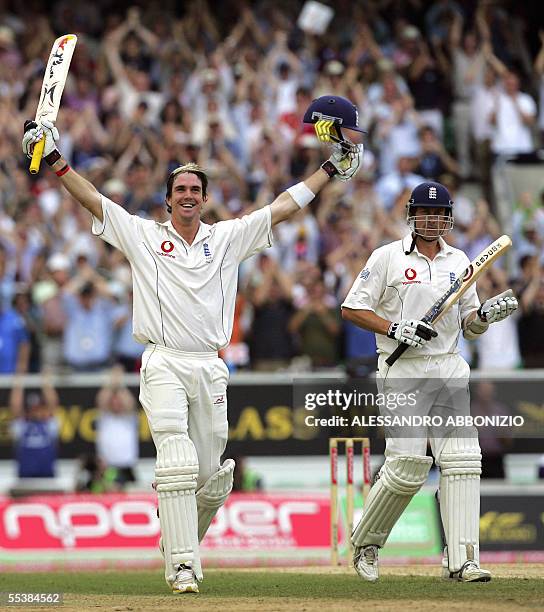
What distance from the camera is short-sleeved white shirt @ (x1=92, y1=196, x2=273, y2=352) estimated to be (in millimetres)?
9375

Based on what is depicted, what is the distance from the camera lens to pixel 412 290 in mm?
9758

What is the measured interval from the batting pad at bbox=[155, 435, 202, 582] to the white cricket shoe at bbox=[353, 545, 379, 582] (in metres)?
1.26

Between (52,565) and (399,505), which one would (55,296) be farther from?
(399,505)

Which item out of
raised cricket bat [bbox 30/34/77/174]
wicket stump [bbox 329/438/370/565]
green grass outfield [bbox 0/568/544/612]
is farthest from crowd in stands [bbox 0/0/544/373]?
raised cricket bat [bbox 30/34/77/174]

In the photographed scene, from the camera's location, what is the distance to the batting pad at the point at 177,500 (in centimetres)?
912

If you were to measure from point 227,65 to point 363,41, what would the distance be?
183 cm

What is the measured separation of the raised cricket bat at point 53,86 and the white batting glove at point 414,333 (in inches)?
97.0

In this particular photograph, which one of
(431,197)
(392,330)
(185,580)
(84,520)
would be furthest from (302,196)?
(84,520)

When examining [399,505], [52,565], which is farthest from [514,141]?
[399,505]

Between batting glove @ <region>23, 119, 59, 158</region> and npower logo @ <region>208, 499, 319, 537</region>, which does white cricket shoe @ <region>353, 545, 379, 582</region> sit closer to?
batting glove @ <region>23, 119, 59, 158</region>

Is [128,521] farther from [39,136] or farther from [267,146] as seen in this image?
[39,136]

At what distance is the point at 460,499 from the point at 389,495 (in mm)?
472

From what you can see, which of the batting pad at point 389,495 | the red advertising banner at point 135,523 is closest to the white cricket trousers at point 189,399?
the batting pad at point 389,495

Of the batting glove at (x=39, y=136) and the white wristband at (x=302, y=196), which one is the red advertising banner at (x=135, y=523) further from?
the batting glove at (x=39, y=136)
